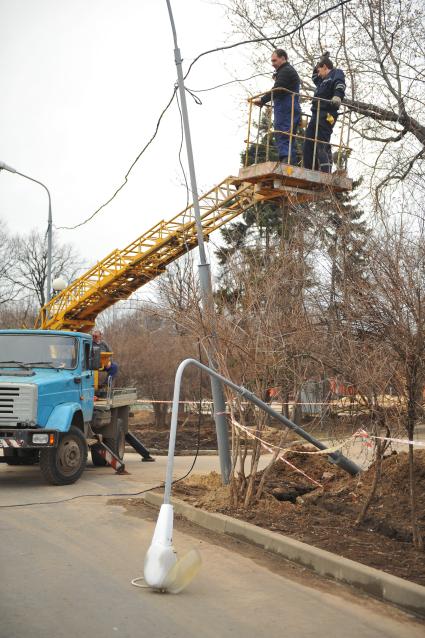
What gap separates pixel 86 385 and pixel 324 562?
7.75 meters

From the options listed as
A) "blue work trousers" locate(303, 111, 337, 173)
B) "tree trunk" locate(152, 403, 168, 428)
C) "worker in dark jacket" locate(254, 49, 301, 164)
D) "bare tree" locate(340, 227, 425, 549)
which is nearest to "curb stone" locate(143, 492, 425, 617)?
"bare tree" locate(340, 227, 425, 549)

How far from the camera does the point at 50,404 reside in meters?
12.5

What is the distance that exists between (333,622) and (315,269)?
501 cm

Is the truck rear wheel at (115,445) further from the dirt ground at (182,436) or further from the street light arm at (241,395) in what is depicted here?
the street light arm at (241,395)

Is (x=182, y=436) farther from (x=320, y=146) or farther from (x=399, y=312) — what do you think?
(x=399, y=312)

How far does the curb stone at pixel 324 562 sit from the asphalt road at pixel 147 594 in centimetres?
12

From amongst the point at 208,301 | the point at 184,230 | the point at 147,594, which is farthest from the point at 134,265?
the point at 147,594

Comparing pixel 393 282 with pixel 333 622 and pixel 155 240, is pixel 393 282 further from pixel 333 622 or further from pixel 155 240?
pixel 155 240

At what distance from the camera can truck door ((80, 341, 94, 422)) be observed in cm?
1369

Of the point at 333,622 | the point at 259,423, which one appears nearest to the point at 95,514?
the point at 259,423

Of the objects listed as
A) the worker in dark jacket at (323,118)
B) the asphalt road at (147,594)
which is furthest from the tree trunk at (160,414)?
the asphalt road at (147,594)

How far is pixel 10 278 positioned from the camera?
53.6 m

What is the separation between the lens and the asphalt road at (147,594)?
214 inches

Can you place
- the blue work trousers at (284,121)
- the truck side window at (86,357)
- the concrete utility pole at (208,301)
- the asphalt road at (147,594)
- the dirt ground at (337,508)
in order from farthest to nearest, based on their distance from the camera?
the truck side window at (86,357)
the blue work trousers at (284,121)
the concrete utility pole at (208,301)
the dirt ground at (337,508)
the asphalt road at (147,594)
